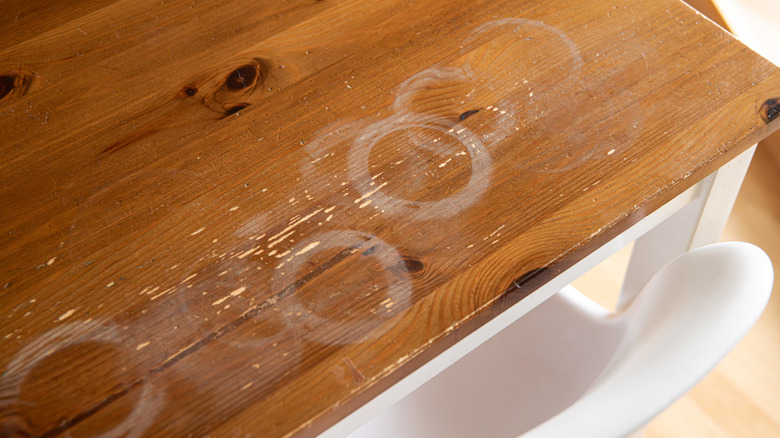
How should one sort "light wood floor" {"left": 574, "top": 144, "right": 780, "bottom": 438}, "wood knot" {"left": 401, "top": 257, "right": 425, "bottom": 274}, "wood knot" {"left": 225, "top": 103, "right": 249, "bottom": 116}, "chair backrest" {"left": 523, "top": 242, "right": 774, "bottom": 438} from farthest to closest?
"light wood floor" {"left": 574, "top": 144, "right": 780, "bottom": 438}, "wood knot" {"left": 225, "top": 103, "right": 249, "bottom": 116}, "wood knot" {"left": 401, "top": 257, "right": 425, "bottom": 274}, "chair backrest" {"left": 523, "top": 242, "right": 774, "bottom": 438}

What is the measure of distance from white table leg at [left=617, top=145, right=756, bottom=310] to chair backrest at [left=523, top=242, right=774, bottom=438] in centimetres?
15

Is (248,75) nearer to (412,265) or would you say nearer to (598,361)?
(412,265)

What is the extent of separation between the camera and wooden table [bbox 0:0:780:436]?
478mm

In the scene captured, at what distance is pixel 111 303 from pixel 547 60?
1.41 ft

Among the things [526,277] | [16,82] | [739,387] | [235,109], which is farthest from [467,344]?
[739,387]

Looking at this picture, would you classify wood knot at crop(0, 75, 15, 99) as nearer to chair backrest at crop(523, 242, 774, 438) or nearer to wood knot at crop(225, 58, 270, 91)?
wood knot at crop(225, 58, 270, 91)

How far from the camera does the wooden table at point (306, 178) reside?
48 centimetres

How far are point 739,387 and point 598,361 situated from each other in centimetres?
58

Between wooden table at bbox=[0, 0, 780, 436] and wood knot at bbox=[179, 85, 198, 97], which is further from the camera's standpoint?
wood knot at bbox=[179, 85, 198, 97]

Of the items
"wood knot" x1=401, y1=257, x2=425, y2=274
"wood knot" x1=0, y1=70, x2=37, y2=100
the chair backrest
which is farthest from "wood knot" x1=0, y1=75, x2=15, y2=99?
the chair backrest

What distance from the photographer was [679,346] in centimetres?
43

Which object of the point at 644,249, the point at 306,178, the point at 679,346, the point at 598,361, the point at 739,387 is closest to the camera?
the point at 679,346

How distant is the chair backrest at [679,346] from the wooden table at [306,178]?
3.1 inches

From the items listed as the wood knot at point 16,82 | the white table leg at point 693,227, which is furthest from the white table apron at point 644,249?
the wood knot at point 16,82
